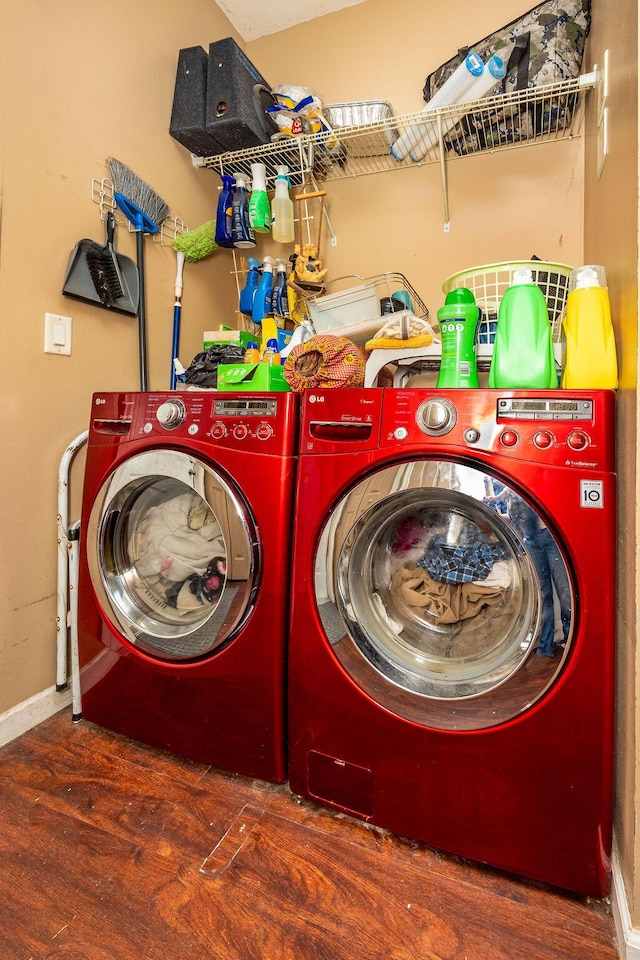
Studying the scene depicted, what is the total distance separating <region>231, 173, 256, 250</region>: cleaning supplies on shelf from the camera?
1855 millimetres

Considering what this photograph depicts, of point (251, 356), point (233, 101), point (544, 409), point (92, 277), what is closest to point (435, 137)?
point (233, 101)

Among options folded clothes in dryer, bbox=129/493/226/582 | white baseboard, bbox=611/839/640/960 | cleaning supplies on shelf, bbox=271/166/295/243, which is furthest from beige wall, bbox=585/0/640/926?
cleaning supplies on shelf, bbox=271/166/295/243

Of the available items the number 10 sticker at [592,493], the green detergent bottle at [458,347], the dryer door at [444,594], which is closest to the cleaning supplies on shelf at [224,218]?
the green detergent bottle at [458,347]

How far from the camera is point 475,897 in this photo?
0.91 meters

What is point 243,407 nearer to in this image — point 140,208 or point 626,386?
point 626,386

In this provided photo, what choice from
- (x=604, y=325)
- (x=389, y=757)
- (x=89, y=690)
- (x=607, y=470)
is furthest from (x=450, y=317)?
(x=89, y=690)

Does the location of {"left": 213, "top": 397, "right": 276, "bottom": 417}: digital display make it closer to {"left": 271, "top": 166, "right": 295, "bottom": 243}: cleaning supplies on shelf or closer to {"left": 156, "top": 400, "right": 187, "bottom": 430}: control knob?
{"left": 156, "top": 400, "right": 187, "bottom": 430}: control knob

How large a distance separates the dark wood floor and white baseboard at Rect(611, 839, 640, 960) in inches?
1.2

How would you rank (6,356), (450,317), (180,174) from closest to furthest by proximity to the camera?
(450,317)
(6,356)
(180,174)

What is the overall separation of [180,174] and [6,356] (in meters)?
1.12

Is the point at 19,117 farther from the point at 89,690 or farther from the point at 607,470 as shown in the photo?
the point at 607,470

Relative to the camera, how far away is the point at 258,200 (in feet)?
6.16

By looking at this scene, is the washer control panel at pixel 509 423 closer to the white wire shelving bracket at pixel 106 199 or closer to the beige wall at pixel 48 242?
the beige wall at pixel 48 242

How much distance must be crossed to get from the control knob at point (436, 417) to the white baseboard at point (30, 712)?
1.32 m
